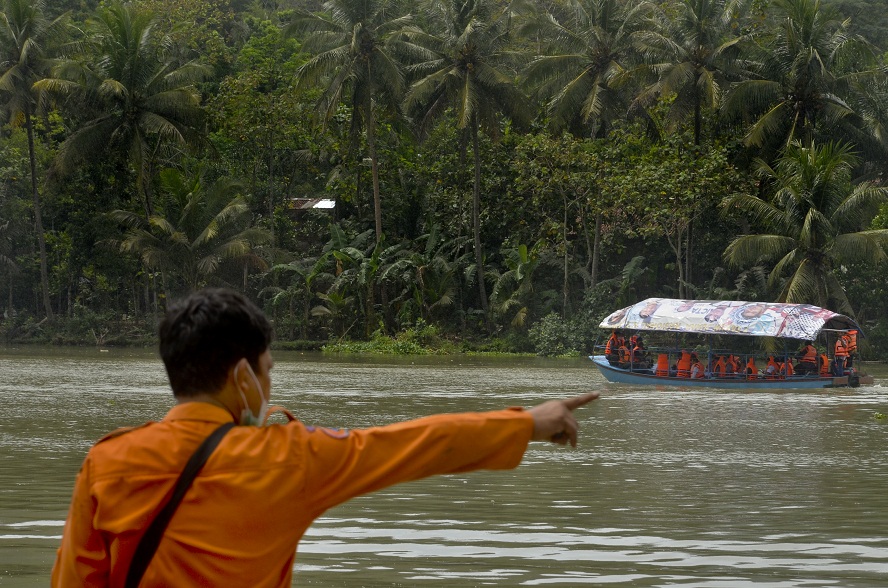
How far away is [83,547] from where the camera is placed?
7.90ft

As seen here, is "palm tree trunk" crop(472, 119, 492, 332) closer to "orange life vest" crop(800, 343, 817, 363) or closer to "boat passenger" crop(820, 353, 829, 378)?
"orange life vest" crop(800, 343, 817, 363)

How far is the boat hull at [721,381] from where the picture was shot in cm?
2403

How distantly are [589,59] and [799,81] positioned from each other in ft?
20.4

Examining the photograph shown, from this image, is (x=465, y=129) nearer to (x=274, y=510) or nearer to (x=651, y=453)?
(x=651, y=453)

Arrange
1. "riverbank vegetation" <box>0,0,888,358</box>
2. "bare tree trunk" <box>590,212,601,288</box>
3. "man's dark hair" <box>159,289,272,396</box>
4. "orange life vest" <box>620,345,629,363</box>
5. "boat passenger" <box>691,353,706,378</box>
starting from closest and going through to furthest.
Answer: "man's dark hair" <box>159,289,272,396</box>
"boat passenger" <box>691,353,706,378</box>
"orange life vest" <box>620,345,629,363</box>
"riverbank vegetation" <box>0,0,888,358</box>
"bare tree trunk" <box>590,212,601,288</box>

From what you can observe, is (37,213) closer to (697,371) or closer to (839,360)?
(697,371)

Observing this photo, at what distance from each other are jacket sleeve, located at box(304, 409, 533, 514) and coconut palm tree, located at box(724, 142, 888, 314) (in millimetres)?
29172

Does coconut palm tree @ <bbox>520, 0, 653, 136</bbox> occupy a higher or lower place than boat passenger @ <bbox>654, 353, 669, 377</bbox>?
higher

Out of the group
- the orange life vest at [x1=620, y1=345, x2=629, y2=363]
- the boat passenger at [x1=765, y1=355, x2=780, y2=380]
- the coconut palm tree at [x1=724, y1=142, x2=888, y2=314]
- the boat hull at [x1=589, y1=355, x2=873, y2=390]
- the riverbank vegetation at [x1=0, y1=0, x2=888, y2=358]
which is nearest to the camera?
the boat hull at [x1=589, y1=355, x2=873, y2=390]

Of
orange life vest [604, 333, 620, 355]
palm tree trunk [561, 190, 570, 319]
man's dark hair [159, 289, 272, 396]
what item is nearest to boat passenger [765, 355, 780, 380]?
orange life vest [604, 333, 620, 355]

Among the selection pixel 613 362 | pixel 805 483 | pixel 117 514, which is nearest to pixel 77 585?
pixel 117 514

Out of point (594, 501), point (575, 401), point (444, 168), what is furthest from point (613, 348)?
point (575, 401)

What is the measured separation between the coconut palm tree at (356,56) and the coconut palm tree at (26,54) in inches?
314

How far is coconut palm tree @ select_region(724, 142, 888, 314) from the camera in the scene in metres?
30.5
